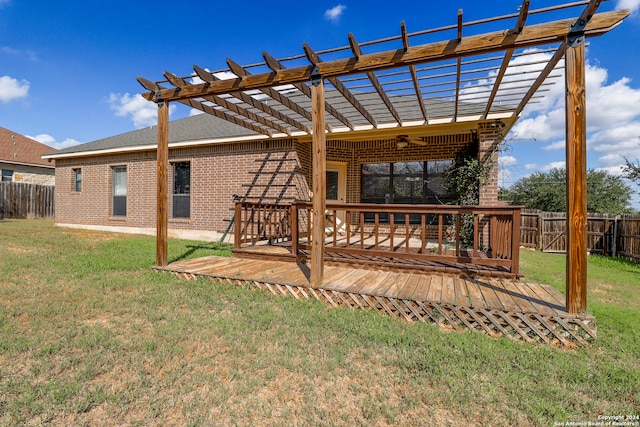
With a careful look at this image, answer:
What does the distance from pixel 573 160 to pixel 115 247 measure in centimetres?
814

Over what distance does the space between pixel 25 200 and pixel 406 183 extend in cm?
1947

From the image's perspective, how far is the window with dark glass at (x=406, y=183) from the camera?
26.2ft

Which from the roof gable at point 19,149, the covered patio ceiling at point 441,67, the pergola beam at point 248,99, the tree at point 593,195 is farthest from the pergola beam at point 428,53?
the roof gable at point 19,149

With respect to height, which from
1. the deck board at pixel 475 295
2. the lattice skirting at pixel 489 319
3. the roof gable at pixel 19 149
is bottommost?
the lattice skirting at pixel 489 319

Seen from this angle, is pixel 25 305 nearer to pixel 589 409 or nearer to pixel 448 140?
pixel 589 409

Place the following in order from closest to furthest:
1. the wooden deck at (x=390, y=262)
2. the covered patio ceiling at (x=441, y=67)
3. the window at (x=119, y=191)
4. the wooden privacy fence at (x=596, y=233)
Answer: the covered patio ceiling at (x=441, y=67) → the wooden deck at (x=390, y=262) → the wooden privacy fence at (x=596, y=233) → the window at (x=119, y=191)

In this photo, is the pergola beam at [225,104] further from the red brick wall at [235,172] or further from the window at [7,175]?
the window at [7,175]

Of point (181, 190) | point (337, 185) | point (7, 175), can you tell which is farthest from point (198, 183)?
point (7, 175)

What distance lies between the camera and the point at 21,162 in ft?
58.5

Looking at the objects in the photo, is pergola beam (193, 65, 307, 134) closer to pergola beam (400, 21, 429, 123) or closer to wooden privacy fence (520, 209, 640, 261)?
pergola beam (400, 21, 429, 123)

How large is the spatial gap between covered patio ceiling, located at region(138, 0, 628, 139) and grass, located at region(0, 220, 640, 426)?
280 centimetres

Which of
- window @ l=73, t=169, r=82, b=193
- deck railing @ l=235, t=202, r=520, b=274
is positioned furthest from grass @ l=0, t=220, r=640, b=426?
window @ l=73, t=169, r=82, b=193

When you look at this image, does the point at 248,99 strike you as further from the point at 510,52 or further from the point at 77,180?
the point at 77,180

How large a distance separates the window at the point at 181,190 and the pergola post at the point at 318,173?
6892 millimetres
